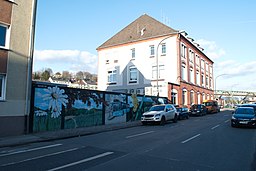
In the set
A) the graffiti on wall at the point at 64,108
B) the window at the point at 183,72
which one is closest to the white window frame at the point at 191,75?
the window at the point at 183,72

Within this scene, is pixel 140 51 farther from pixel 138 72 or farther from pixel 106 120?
pixel 106 120

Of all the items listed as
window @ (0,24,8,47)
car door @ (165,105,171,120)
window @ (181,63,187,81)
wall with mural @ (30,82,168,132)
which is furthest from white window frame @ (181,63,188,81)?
window @ (0,24,8,47)

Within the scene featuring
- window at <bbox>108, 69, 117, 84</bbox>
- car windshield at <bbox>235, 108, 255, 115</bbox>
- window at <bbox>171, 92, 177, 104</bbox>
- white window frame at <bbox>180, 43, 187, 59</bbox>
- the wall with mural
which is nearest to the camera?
the wall with mural

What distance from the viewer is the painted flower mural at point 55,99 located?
49.1ft

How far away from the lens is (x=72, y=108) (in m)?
16.5

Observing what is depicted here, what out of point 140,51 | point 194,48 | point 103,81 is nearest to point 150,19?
point 140,51

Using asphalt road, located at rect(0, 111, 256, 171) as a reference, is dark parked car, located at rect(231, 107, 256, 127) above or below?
above

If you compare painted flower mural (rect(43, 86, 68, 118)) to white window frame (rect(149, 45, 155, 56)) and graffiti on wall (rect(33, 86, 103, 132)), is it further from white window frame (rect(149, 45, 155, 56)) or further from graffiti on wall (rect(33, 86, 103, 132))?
white window frame (rect(149, 45, 155, 56))

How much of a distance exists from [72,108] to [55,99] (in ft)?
5.39

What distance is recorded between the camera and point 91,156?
24.9 feet

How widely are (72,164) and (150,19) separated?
3984cm

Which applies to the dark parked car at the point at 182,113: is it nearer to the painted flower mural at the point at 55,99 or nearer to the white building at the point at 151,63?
the white building at the point at 151,63

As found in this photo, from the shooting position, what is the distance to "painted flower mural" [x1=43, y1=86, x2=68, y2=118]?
1495 centimetres

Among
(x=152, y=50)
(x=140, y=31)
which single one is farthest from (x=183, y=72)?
(x=140, y=31)
